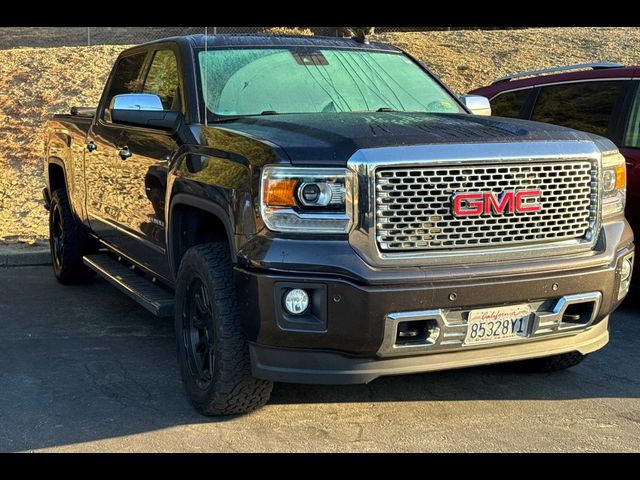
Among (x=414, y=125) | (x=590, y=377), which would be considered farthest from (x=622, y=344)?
(x=414, y=125)

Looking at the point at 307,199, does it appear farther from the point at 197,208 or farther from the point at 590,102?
the point at 590,102

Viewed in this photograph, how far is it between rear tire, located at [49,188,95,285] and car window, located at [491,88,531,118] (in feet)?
12.1

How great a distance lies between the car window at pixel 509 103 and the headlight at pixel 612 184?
2.84 metres

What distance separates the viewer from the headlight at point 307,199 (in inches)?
156

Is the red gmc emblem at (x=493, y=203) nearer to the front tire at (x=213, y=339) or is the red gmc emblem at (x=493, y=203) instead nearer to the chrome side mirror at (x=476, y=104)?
the front tire at (x=213, y=339)

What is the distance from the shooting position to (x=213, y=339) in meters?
4.43

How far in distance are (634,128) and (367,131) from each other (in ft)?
10.0

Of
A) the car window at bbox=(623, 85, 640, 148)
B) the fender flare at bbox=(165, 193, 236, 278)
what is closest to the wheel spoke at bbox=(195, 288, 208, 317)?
the fender flare at bbox=(165, 193, 236, 278)

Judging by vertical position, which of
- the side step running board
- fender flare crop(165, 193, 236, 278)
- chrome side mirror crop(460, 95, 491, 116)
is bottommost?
the side step running board

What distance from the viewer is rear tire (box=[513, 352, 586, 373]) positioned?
5160mm

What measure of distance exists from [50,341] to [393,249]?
123 inches

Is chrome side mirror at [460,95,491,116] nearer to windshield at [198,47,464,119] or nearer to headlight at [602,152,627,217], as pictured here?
windshield at [198,47,464,119]

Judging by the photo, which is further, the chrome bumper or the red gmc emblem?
the red gmc emblem

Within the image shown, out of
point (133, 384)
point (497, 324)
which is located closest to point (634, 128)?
point (497, 324)
